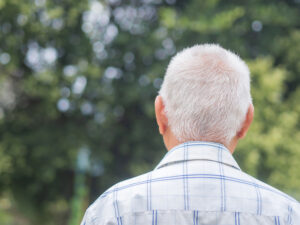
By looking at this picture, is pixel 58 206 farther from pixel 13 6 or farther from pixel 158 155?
pixel 13 6

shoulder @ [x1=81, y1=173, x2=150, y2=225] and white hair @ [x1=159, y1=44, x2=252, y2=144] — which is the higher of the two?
white hair @ [x1=159, y1=44, x2=252, y2=144]

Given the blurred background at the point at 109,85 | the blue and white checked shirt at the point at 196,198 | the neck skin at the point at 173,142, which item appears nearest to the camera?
the blue and white checked shirt at the point at 196,198

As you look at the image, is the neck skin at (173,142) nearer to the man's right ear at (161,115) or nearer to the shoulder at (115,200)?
the man's right ear at (161,115)

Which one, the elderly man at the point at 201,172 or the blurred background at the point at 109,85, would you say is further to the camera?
the blurred background at the point at 109,85

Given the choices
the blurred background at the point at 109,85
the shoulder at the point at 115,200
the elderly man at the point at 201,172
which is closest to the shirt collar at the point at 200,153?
the elderly man at the point at 201,172

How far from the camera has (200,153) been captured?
1239 millimetres

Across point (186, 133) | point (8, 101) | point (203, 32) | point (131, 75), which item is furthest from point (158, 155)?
point (186, 133)

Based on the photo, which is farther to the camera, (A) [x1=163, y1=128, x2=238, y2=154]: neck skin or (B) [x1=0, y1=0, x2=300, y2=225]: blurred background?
(B) [x1=0, y1=0, x2=300, y2=225]: blurred background

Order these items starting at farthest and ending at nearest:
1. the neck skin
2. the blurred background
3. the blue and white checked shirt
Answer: the blurred background
the neck skin
the blue and white checked shirt

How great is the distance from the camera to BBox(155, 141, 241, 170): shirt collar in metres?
1.24

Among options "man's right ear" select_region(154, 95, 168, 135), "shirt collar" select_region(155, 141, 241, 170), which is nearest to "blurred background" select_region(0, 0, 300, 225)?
"man's right ear" select_region(154, 95, 168, 135)

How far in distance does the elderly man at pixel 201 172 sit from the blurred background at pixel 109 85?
5412 mm

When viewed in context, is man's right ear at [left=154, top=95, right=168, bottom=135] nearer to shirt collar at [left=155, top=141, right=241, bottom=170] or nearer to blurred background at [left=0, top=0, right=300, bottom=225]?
shirt collar at [left=155, top=141, right=241, bottom=170]

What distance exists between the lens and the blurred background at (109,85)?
7020 millimetres
